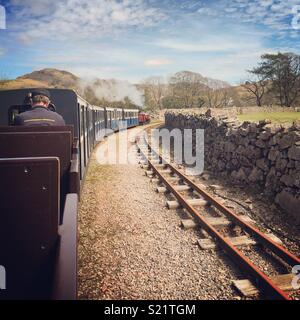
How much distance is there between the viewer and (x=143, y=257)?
4.41 metres

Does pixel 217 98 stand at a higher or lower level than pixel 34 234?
higher

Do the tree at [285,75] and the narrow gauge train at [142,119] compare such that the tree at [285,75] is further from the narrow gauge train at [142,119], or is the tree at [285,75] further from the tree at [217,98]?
the tree at [217,98]

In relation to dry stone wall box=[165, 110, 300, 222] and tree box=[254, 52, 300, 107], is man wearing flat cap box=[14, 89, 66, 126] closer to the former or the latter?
dry stone wall box=[165, 110, 300, 222]

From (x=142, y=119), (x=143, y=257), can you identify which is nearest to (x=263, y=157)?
(x=143, y=257)

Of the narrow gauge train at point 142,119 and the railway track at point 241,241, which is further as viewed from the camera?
the narrow gauge train at point 142,119

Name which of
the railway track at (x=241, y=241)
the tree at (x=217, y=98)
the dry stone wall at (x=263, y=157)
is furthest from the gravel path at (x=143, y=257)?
the tree at (x=217, y=98)

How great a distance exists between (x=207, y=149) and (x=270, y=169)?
504cm

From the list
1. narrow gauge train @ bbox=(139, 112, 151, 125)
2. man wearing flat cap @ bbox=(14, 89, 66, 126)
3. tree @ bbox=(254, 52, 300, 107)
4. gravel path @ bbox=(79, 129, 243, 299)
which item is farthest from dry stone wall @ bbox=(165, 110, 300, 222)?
tree @ bbox=(254, 52, 300, 107)

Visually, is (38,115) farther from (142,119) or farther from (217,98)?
(217,98)

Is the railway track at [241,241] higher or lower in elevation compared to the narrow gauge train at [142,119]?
lower

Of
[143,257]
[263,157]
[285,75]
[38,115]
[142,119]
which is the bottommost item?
[143,257]

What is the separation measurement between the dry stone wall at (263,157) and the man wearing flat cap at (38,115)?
16.9 feet

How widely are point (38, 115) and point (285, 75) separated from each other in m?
57.2

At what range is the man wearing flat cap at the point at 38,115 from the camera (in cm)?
419
